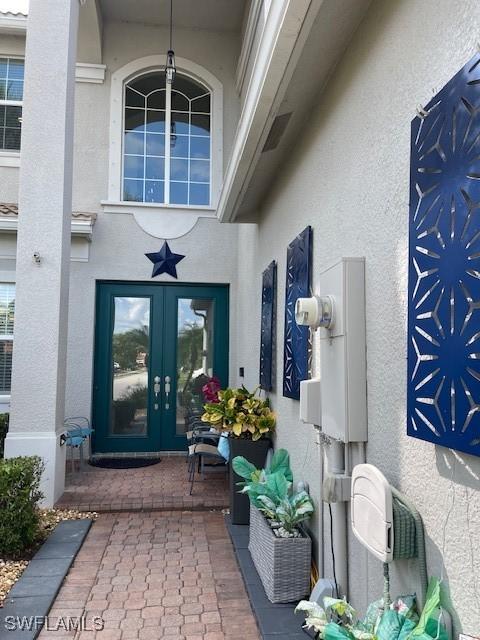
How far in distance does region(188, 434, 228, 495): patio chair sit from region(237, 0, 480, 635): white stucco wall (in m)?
2.17

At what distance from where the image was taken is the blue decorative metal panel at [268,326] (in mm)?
4941

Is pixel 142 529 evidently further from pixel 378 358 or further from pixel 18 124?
pixel 18 124

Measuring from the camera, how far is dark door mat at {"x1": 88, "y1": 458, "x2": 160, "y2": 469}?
22.6 ft

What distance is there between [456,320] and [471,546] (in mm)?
722

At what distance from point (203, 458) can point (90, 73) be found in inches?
243

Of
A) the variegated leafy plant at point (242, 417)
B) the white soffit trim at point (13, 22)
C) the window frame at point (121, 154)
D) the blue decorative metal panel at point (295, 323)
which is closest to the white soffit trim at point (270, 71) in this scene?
the blue decorative metal panel at point (295, 323)

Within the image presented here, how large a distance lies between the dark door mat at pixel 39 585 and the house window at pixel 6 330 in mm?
3642

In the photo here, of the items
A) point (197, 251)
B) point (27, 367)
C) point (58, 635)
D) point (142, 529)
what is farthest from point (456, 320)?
point (197, 251)

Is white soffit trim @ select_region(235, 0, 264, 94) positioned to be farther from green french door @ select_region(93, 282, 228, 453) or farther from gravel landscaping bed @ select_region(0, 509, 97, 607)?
gravel landscaping bed @ select_region(0, 509, 97, 607)

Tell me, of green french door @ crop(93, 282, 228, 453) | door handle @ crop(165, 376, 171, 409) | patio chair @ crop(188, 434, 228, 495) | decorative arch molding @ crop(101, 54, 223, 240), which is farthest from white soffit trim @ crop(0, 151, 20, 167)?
patio chair @ crop(188, 434, 228, 495)

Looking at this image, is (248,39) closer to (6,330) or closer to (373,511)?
(6,330)

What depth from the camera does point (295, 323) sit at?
3955 mm

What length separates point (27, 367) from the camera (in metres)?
5.34

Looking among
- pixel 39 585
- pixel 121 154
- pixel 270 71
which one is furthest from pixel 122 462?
pixel 270 71
